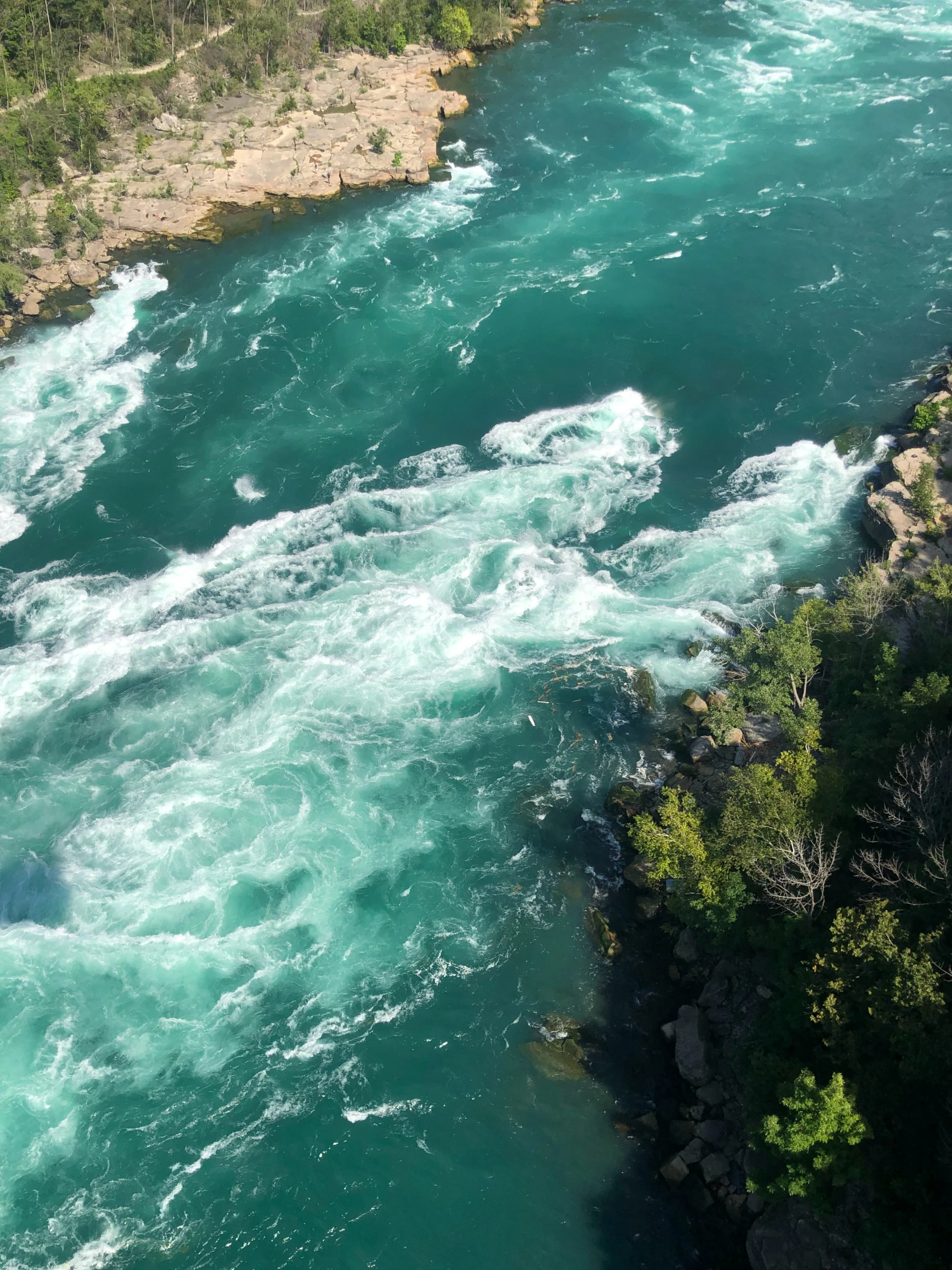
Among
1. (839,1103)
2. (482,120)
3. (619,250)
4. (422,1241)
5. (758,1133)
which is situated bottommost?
(422,1241)

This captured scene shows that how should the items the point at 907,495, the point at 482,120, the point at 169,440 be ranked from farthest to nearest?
the point at 482,120 → the point at 169,440 → the point at 907,495

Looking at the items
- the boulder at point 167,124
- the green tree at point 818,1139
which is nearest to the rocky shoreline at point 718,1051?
the green tree at point 818,1139

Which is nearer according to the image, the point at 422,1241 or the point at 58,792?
the point at 422,1241

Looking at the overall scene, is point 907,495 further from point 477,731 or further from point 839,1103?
point 839,1103

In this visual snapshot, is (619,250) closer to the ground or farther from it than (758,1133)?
farther from it

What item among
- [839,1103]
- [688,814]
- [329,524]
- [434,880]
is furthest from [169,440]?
[839,1103]

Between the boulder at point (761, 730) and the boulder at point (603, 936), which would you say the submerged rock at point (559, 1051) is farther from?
the boulder at point (761, 730)

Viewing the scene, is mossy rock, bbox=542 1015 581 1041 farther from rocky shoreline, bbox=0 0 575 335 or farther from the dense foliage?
the dense foliage

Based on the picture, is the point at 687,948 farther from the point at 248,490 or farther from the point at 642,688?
the point at 248,490
